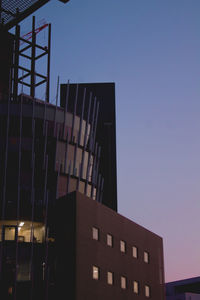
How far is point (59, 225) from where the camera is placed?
52.2 metres

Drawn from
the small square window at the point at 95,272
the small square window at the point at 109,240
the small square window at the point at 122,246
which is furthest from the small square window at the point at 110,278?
the small square window at the point at 122,246

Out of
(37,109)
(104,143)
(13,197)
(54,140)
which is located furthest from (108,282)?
(104,143)

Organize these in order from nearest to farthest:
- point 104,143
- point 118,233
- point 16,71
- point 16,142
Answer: point 118,233 → point 16,142 → point 16,71 → point 104,143

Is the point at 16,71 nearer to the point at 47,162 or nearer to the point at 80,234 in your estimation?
the point at 47,162

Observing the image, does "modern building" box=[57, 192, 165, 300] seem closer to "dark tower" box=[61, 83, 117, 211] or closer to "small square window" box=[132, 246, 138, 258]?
"small square window" box=[132, 246, 138, 258]

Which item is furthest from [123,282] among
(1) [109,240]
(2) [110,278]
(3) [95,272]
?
(3) [95,272]

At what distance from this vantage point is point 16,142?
61.7m

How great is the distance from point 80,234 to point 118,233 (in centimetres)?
788

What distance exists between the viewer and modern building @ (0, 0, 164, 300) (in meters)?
49.8

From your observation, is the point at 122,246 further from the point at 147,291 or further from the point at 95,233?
the point at 147,291

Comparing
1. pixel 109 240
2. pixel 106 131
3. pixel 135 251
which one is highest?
pixel 106 131

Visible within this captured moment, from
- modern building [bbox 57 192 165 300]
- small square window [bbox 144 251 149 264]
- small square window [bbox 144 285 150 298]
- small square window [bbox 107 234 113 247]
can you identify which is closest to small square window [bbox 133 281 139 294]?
modern building [bbox 57 192 165 300]

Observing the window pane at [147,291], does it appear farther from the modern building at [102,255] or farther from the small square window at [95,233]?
the small square window at [95,233]

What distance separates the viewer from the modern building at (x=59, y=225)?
49.8 metres
